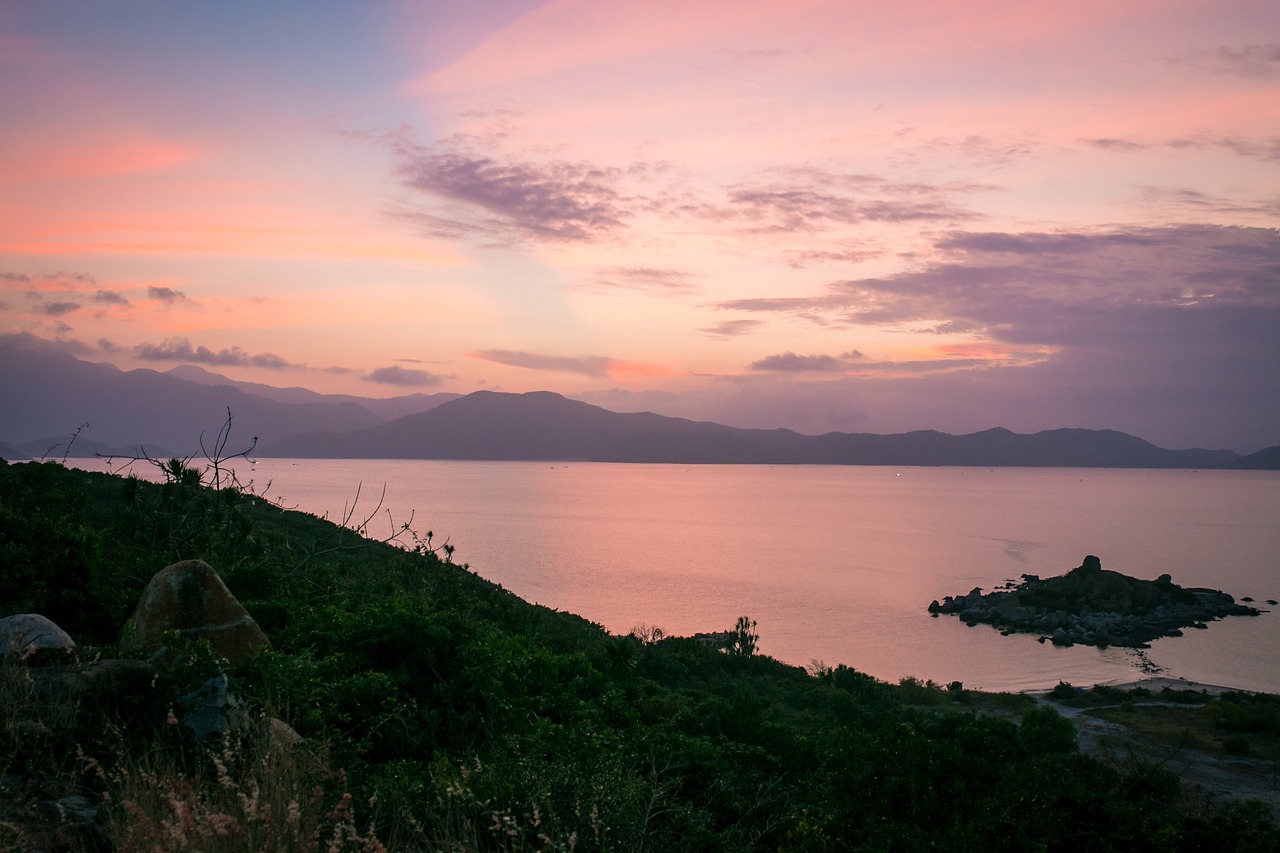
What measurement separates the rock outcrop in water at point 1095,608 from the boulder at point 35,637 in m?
57.9

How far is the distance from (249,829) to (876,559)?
86284 millimetres

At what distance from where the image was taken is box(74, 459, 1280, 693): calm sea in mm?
47375

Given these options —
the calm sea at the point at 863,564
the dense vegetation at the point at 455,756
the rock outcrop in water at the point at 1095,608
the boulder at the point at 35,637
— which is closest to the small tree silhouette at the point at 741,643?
the calm sea at the point at 863,564

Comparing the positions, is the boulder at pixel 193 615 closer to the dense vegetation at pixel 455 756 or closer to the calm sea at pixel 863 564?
the dense vegetation at pixel 455 756

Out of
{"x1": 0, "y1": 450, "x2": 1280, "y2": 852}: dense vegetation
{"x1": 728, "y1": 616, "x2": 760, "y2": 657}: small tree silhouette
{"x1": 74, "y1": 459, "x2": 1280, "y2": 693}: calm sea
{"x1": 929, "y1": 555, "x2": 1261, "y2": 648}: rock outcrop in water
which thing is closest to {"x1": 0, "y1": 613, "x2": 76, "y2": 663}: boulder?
{"x1": 0, "y1": 450, "x2": 1280, "y2": 852}: dense vegetation

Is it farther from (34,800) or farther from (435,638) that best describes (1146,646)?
(34,800)

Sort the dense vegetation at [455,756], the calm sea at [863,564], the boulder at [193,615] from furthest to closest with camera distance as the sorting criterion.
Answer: the calm sea at [863,564], the boulder at [193,615], the dense vegetation at [455,756]

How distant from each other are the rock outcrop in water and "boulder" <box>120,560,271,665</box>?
5622cm

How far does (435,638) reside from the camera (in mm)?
9688

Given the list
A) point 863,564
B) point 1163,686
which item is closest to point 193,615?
point 1163,686

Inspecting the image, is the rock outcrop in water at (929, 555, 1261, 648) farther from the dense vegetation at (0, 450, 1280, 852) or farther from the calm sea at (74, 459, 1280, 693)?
the dense vegetation at (0, 450, 1280, 852)

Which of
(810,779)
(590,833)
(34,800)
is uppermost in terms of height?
(34,800)

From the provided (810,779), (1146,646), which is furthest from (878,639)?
(810,779)

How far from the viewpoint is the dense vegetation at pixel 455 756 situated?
18.2 feet
